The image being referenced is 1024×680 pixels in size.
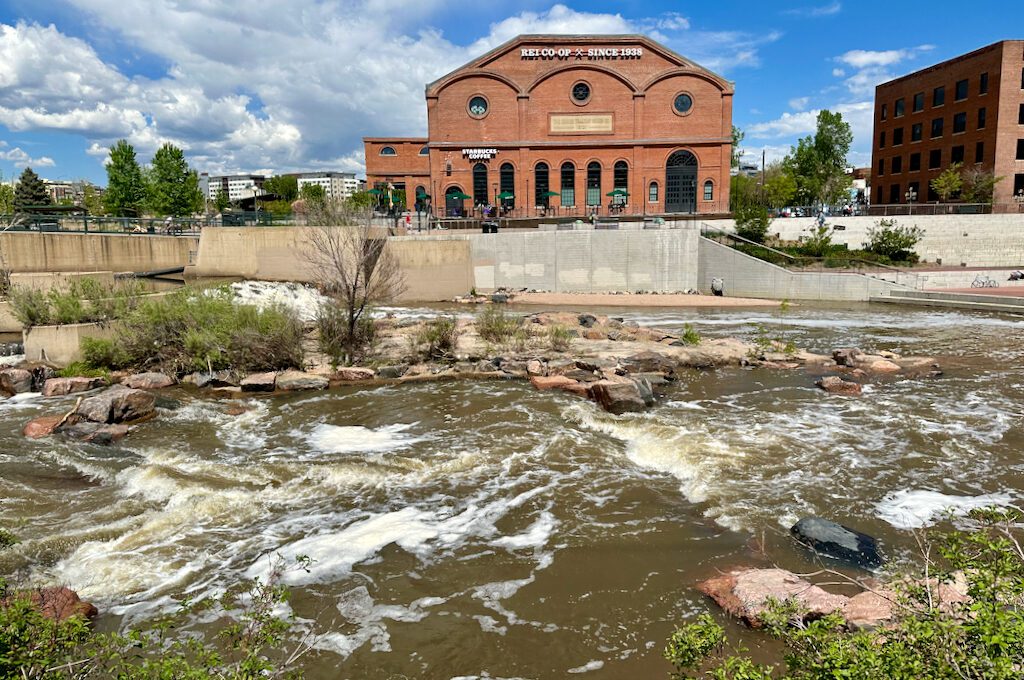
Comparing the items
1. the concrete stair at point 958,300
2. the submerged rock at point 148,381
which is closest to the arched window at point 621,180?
the concrete stair at point 958,300

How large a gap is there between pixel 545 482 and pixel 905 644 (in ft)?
22.6

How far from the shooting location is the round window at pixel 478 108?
1918 inches

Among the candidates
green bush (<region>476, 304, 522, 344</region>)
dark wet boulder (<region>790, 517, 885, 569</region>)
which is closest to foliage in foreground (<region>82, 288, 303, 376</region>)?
green bush (<region>476, 304, 522, 344</region>)

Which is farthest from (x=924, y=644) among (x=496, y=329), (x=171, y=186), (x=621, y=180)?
(x=171, y=186)

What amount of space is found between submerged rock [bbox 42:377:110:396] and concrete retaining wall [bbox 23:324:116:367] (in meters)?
1.93

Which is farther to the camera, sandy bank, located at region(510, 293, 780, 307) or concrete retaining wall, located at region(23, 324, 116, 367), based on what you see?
sandy bank, located at region(510, 293, 780, 307)

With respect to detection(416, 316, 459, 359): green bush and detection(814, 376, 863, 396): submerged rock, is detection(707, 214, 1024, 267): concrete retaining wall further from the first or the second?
detection(416, 316, 459, 359): green bush

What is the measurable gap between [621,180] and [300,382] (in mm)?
38552

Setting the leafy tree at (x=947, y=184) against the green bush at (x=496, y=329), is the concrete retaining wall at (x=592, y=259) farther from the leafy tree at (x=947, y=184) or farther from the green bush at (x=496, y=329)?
the leafy tree at (x=947, y=184)

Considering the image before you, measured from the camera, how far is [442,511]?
9281 mm

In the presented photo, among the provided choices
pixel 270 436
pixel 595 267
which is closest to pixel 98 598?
pixel 270 436

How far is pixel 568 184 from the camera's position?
162 ft

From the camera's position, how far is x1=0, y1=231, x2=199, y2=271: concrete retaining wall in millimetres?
26359

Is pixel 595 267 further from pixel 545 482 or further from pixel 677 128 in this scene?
pixel 545 482
